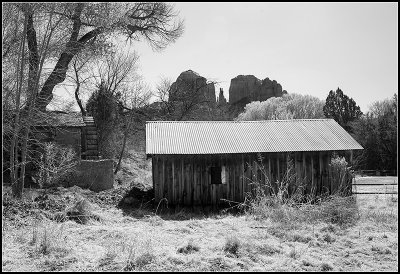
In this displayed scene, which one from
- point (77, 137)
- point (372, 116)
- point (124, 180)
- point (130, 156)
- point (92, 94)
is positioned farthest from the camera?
point (372, 116)

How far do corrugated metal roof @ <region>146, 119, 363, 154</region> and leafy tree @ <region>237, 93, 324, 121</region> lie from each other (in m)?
27.9

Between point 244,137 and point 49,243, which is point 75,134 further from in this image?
point 49,243

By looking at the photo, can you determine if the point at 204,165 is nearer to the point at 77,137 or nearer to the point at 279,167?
the point at 279,167

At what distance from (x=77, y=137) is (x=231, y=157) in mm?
8339

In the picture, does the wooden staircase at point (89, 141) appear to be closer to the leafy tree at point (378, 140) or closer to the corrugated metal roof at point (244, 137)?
the corrugated metal roof at point (244, 137)

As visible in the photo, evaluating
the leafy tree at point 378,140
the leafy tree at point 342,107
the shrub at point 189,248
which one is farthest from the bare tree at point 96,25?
the leafy tree at point 342,107

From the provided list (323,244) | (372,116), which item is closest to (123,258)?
(323,244)

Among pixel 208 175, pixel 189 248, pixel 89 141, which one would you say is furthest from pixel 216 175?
pixel 89 141

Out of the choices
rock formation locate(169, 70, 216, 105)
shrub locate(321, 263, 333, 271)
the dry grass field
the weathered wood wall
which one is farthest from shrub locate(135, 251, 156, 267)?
rock formation locate(169, 70, 216, 105)

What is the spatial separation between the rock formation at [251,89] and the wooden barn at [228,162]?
4470cm

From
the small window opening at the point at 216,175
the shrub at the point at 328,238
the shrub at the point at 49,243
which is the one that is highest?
the small window opening at the point at 216,175

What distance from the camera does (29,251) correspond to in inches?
262

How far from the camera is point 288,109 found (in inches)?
1817

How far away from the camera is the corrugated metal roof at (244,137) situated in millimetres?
14531
